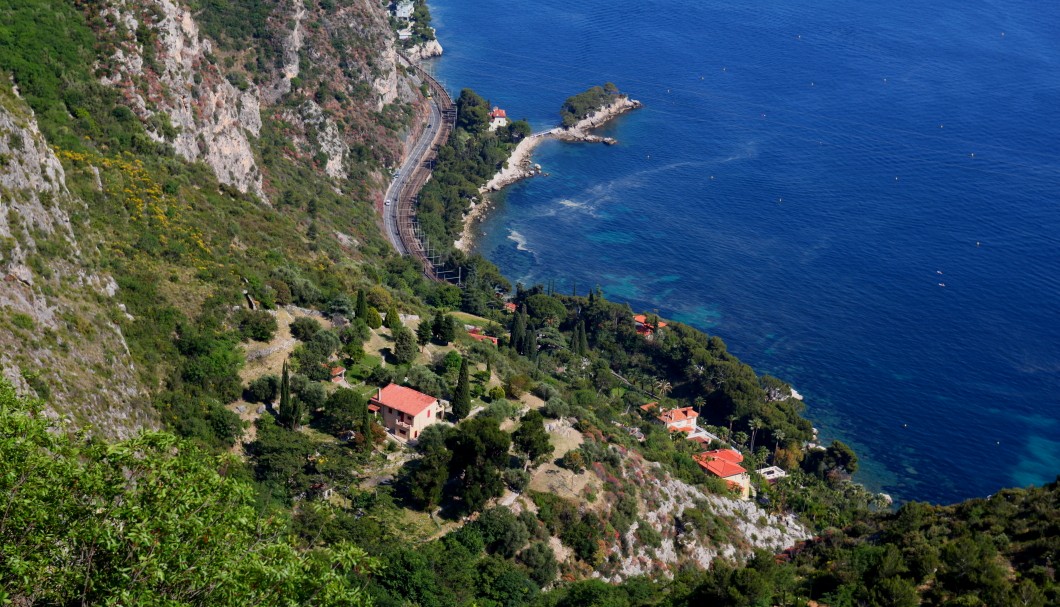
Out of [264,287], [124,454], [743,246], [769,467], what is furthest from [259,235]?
[743,246]

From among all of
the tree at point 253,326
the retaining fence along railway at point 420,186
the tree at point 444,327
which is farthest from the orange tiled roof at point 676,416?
the tree at point 253,326

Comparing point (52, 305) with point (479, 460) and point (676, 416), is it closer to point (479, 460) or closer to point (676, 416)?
point (479, 460)

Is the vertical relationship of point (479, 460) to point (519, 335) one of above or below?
above

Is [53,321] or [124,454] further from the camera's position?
[53,321]

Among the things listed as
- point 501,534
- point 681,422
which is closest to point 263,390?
point 501,534

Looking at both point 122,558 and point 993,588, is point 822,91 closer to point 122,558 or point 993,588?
point 993,588
